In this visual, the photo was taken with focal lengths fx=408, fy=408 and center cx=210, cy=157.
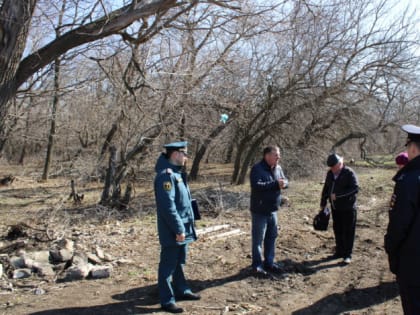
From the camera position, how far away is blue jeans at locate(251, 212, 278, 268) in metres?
5.32

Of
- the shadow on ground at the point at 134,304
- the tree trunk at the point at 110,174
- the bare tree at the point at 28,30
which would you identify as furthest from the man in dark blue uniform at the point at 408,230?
the tree trunk at the point at 110,174

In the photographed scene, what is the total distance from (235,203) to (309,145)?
5883 mm

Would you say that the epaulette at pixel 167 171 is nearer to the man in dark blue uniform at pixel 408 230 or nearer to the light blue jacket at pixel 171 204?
the light blue jacket at pixel 171 204

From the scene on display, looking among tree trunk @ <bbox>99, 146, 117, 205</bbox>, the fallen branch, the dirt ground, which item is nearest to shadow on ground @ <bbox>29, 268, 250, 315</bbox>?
the dirt ground

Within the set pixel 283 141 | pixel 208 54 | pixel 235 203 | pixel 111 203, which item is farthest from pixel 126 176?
pixel 283 141

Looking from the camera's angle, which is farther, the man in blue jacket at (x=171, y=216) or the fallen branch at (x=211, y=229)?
the fallen branch at (x=211, y=229)

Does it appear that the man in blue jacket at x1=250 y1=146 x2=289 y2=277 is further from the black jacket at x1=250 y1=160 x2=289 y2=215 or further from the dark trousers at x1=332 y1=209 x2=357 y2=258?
the dark trousers at x1=332 y1=209 x2=357 y2=258

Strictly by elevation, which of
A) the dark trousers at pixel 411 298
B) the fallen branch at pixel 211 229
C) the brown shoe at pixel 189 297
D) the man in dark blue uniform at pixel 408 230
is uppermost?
the man in dark blue uniform at pixel 408 230

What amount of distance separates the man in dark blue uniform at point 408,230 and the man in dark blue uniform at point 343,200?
2.51m

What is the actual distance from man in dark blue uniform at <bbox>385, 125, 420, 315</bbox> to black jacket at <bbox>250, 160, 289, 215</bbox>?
6.51ft

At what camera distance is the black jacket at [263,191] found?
5.21 m

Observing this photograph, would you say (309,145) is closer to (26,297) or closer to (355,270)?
(355,270)

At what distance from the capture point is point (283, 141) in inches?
618

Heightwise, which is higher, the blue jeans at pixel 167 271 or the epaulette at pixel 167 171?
the epaulette at pixel 167 171
